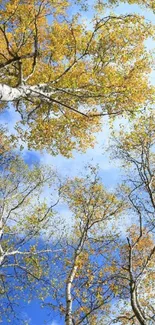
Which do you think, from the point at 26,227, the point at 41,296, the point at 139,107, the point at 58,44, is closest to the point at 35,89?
the point at 139,107

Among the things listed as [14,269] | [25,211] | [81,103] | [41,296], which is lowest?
[41,296]

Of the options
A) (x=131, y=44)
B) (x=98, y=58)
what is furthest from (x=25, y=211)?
(x=131, y=44)

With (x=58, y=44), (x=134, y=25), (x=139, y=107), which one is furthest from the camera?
(x=58, y=44)

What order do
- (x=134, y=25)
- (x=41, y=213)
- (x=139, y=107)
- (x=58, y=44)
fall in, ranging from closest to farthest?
(x=139, y=107) → (x=134, y=25) → (x=58, y=44) → (x=41, y=213)

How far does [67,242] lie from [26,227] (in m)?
2.21

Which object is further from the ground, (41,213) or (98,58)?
(98,58)

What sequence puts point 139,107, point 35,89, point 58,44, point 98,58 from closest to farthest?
point 35,89, point 139,107, point 98,58, point 58,44

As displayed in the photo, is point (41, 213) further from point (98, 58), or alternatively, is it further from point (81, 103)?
point (98, 58)

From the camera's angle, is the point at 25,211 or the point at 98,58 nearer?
the point at 98,58

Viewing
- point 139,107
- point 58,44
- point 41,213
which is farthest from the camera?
point 41,213

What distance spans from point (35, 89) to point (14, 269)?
8943mm

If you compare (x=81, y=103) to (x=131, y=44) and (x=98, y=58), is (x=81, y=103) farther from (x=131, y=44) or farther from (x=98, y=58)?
(x=131, y=44)

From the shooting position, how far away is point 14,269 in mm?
15305

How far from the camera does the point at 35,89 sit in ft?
34.6
